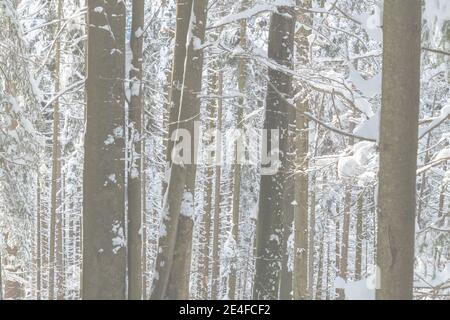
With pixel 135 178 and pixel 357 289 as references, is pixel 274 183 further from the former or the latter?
pixel 357 289

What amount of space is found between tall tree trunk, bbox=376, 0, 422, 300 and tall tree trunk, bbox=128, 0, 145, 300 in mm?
4354

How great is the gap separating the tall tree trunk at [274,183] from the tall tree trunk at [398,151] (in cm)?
→ 466

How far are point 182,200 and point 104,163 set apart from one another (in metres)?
1.59

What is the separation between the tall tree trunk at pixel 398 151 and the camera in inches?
181

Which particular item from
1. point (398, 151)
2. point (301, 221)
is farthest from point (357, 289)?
point (301, 221)

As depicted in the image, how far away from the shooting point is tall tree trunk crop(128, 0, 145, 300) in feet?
27.4

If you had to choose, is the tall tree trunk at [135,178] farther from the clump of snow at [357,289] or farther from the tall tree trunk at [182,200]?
A: the clump of snow at [357,289]

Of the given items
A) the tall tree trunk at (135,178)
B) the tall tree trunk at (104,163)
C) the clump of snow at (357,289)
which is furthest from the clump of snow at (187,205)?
the clump of snow at (357,289)

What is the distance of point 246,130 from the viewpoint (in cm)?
1853

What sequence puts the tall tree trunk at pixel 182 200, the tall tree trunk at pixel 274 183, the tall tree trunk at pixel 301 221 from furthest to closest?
the tall tree trunk at pixel 301 221, the tall tree trunk at pixel 274 183, the tall tree trunk at pixel 182 200

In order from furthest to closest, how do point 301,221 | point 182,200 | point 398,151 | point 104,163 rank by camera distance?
point 301,221
point 182,200
point 104,163
point 398,151

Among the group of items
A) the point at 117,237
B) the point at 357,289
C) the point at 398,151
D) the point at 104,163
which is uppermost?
the point at 104,163

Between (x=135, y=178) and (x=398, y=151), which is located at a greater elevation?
(x=135, y=178)

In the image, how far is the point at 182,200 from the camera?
8.30m
